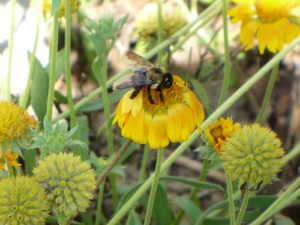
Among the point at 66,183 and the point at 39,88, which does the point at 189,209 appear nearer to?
the point at 39,88

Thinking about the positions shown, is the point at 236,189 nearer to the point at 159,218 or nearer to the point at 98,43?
the point at 159,218

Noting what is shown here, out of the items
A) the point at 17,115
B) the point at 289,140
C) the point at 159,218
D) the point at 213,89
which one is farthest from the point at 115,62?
the point at 17,115

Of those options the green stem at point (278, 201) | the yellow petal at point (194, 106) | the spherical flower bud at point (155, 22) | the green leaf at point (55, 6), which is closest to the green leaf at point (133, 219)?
the green stem at point (278, 201)

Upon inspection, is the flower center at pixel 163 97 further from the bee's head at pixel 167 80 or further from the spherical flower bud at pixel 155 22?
the spherical flower bud at pixel 155 22

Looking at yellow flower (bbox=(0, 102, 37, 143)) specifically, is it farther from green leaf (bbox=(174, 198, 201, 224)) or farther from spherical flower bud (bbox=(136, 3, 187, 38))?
spherical flower bud (bbox=(136, 3, 187, 38))

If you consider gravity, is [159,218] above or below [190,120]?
below

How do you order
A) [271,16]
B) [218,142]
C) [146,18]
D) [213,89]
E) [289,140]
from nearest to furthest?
[218,142] < [271,16] < [146,18] < [289,140] < [213,89]

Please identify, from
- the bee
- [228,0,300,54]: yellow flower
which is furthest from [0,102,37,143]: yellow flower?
[228,0,300,54]: yellow flower
